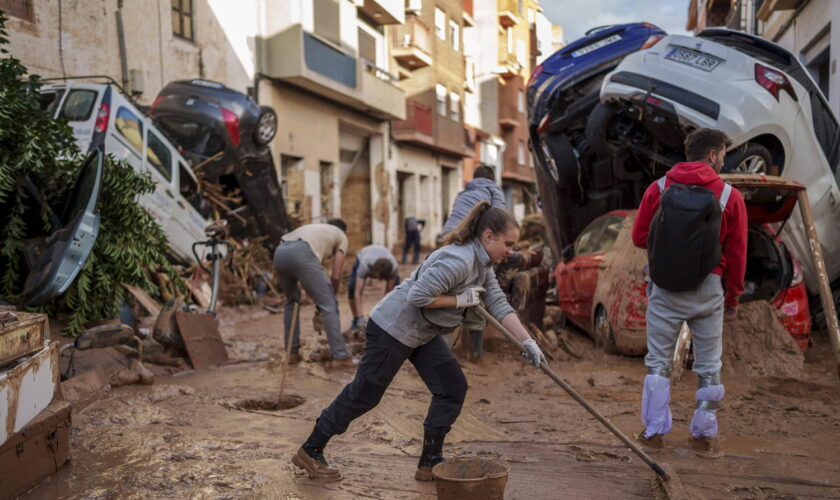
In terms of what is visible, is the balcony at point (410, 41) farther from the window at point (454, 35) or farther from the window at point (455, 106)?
the window at point (455, 106)

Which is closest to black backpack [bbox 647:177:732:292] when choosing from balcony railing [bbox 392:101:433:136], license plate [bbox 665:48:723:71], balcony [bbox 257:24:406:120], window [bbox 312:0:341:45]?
license plate [bbox 665:48:723:71]

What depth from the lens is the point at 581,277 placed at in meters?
7.67

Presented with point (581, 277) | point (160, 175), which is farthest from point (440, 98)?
point (581, 277)

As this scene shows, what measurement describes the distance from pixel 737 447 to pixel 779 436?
1.30 feet

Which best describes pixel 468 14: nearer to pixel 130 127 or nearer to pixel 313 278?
pixel 130 127

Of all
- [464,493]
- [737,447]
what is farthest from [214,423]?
[737,447]

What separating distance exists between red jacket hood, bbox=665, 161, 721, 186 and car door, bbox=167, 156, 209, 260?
7.07m

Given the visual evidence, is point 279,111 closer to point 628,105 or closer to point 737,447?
point 628,105

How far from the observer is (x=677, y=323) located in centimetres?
417

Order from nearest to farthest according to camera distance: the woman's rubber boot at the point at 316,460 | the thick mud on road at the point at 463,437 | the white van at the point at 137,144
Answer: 1. the thick mud on road at the point at 463,437
2. the woman's rubber boot at the point at 316,460
3. the white van at the point at 137,144

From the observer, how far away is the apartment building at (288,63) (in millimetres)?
12156

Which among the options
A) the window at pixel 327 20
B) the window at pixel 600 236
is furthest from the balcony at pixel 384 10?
the window at pixel 600 236

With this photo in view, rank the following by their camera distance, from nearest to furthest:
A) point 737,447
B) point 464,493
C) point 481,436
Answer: point 464,493
point 737,447
point 481,436

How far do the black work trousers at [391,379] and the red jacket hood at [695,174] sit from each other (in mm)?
1668
